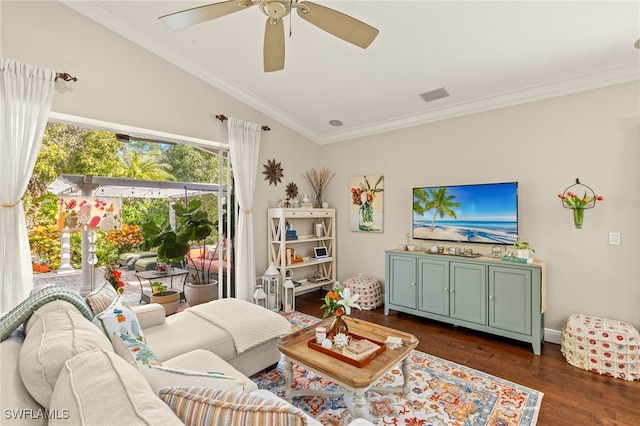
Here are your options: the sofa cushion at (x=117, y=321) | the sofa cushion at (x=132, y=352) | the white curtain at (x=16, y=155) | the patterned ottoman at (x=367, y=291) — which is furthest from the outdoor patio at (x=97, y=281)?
the patterned ottoman at (x=367, y=291)

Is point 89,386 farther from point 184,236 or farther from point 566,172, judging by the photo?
point 566,172

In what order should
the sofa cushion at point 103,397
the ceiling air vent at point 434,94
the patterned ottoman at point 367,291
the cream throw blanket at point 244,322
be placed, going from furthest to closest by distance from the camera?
the patterned ottoman at point 367,291
the ceiling air vent at point 434,94
the cream throw blanket at point 244,322
the sofa cushion at point 103,397

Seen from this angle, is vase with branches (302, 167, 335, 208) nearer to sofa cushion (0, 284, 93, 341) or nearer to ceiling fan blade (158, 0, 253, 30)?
ceiling fan blade (158, 0, 253, 30)

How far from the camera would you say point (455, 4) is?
7.52 feet

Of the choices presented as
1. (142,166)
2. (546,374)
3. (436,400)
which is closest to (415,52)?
(436,400)

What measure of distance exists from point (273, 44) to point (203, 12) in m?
0.47

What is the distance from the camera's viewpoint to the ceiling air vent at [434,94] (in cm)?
343

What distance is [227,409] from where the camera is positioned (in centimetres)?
85

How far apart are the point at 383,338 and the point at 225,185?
9.31 feet

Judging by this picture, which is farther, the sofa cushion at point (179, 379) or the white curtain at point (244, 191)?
the white curtain at point (244, 191)

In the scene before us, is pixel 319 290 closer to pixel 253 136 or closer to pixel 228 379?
pixel 253 136

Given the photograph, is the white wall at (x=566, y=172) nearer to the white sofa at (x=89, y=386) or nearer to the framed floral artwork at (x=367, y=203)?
the framed floral artwork at (x=367, y=203)

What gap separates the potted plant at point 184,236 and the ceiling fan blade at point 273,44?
2219 millimetres

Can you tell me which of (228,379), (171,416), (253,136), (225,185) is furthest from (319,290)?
(171,416)
